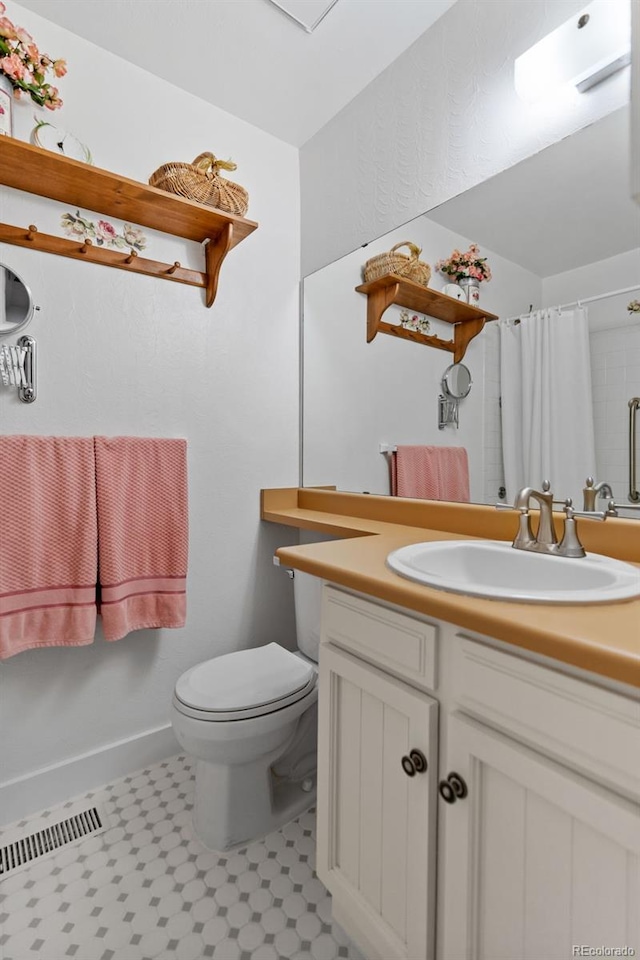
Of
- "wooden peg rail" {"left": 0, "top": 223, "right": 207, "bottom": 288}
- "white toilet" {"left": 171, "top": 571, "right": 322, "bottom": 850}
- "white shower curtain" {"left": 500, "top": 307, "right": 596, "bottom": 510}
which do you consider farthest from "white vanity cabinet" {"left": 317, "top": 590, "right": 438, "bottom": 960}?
"wooden peg rail" {"left": 0, "top": 223, "right": 207, "bottom": 288}

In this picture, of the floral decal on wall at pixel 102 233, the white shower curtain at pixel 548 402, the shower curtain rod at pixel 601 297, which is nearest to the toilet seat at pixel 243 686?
the white shower curtain at pixel 548 402

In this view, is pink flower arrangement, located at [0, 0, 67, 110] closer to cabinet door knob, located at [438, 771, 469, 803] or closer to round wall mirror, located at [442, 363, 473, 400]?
round wall mirror, located at [442, 363, 473, 400]

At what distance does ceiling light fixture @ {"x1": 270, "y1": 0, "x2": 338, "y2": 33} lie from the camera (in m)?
1.42

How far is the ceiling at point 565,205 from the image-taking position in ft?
3.75

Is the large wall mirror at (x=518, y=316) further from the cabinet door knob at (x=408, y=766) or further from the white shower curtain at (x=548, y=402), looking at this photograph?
the cabinet door knob at (x=408, y=766)

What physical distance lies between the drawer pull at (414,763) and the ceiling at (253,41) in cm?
201

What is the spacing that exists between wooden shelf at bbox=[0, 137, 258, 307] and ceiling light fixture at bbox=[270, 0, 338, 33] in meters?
0.59

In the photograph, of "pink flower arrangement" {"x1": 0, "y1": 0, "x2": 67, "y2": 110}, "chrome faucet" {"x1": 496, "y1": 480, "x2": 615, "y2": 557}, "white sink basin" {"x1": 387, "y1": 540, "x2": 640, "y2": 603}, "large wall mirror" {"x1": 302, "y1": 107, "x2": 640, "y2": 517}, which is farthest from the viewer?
"pink flower arrangement" {"x1": 0, "y1": 0, "x2": 67, "y2": 110}

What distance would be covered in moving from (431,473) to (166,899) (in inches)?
54.1

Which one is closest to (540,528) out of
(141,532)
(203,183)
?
(141,532)

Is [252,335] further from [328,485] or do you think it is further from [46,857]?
[46,857]

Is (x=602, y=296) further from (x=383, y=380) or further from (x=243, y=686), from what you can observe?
(x=243, y=686)

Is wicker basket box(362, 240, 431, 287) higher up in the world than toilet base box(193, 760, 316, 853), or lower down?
higher up

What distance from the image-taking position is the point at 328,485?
2.04 metres
